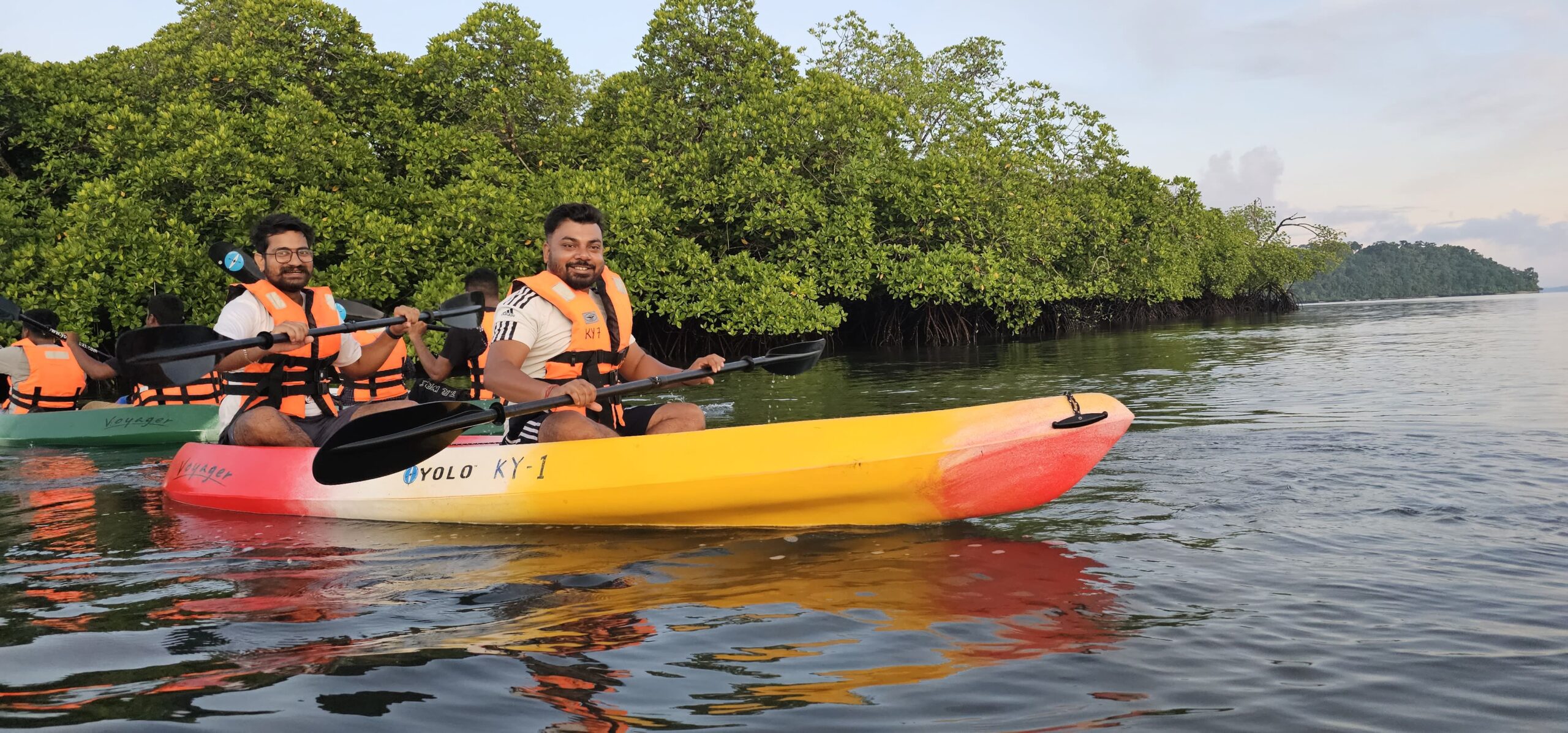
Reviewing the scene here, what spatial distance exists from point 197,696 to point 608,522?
2449mm

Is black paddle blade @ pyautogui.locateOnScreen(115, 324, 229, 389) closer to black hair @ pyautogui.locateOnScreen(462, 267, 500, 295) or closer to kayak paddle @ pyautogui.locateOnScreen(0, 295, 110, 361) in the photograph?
black hair @ pyautogui.locateOnScreen(462, 267, 500, 295)

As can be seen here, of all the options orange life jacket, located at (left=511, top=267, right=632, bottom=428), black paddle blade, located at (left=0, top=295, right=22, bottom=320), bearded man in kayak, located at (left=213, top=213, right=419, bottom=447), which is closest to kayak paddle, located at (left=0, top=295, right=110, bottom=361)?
black paddle blade, located at (left=0, top=295, right=22, bottom=320)

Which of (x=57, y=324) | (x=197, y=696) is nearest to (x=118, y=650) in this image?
(x=197, y=696)

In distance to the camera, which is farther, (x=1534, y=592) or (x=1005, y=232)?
(x=1005, y=232)

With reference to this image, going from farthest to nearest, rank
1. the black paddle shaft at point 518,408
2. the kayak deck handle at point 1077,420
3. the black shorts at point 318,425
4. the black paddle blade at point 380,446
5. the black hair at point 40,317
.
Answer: the black hair at point 40,317 < the black shorts at point 318,425 < the black paddle blade at point 380,446 < the black paddle shaft at point 518,408 < the kayak deck handle at point 1077,420

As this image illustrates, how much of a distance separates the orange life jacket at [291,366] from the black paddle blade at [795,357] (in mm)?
2502

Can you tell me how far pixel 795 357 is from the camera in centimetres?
604

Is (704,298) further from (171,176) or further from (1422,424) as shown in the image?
(1422,424)

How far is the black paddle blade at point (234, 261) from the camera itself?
5.96m

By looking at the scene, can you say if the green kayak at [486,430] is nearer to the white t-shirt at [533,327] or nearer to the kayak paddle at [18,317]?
the white t-shirt at [533,327]

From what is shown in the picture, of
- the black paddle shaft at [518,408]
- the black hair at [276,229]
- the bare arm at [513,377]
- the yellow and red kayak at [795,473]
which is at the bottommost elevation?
the yellow and red kayak at [795,473]

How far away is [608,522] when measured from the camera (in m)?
5.18

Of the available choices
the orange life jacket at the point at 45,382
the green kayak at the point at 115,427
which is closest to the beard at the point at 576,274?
the green kayak at the point at 115,427

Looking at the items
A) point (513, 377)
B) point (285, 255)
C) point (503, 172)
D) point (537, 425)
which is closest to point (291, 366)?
point (285, 255)
